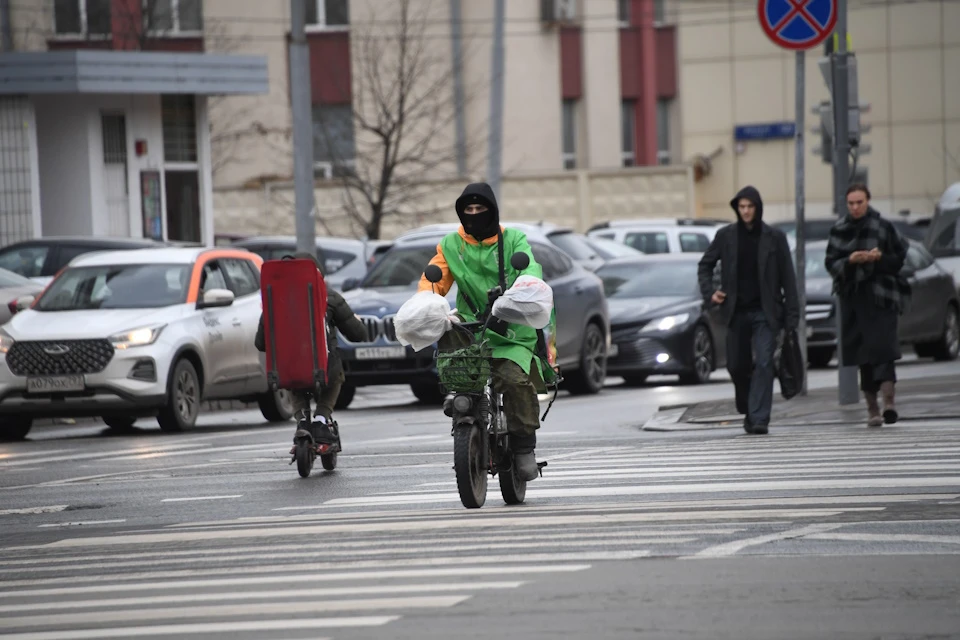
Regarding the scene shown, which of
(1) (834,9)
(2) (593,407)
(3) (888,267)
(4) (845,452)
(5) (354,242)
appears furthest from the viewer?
(5) (354,242)

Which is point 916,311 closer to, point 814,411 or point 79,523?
point 814,411

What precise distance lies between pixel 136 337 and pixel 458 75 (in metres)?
32.0

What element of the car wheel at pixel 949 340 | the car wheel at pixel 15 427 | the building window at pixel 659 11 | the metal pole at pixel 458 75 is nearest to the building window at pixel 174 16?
the metal pole at pixel 458 75

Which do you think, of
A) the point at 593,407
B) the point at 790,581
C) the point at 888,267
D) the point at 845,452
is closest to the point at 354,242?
the point at 593,407

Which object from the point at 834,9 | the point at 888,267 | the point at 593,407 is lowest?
the point at 593,407

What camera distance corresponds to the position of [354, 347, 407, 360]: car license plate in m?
20.3

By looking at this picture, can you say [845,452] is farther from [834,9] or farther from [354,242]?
[354,242]

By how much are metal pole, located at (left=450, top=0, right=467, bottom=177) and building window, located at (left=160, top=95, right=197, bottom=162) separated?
54.9ft

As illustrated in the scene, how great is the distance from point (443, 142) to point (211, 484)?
120ft

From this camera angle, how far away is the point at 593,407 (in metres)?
20.0

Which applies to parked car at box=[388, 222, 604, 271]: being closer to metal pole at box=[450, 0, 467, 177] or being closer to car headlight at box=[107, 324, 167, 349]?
car headlight at box=[107, 324, 167, 349]

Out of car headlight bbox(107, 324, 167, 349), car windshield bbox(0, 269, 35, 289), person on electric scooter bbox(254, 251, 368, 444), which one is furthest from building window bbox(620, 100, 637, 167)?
person on electric scooter bbox(254, 251, 368, 444)

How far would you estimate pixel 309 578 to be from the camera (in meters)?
8.32

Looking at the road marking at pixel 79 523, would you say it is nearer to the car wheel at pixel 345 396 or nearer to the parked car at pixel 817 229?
the car wheel at pixel 345 396
